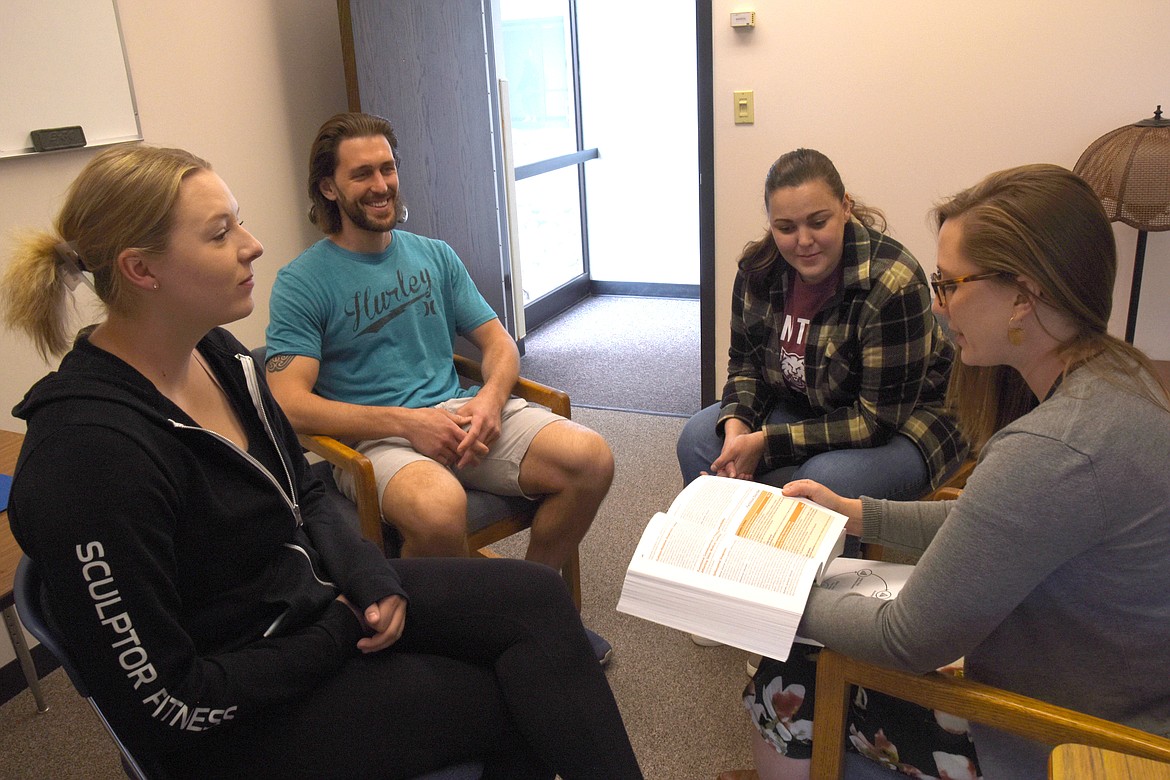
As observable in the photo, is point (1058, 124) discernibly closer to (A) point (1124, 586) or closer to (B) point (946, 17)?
(B) point (946, 17)

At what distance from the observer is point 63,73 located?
216 cm

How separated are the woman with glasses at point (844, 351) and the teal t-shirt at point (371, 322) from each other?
728 millimetres

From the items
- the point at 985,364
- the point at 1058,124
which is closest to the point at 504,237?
the point at 1058,124

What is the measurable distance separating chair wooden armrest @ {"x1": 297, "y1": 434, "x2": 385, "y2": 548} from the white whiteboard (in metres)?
1.05

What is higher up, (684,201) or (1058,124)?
(1058,124)

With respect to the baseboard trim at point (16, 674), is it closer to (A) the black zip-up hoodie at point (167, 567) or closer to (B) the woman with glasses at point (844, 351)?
(A) the black zip-up hoodie at point (167, 567)

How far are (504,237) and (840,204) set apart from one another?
236cm

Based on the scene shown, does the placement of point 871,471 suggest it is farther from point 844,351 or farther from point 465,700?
point 465,700

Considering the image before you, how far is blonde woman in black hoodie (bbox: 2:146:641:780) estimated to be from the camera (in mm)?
1020

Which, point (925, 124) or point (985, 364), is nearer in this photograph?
point (985, 364)

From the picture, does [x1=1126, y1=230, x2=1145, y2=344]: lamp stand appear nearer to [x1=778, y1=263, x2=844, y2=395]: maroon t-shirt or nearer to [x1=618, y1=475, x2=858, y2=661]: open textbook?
[x1=778, y1=263, x2=844, y2=395]: maroon t-shirt

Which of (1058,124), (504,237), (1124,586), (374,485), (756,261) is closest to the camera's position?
(1124,586)

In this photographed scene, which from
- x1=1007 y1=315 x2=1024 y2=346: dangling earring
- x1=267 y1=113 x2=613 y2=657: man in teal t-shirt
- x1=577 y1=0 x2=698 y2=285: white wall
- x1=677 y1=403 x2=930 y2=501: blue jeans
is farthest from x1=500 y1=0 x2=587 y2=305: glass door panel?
x1=1007 y1=315 x2=1024 y2=346: dangling earring

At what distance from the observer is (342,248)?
6.84 ft
